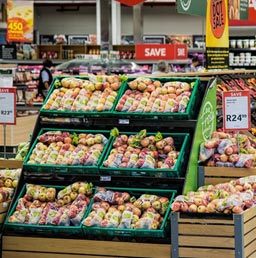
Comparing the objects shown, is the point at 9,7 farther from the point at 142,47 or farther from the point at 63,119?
the point at 63,119

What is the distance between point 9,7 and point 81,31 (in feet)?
34.6

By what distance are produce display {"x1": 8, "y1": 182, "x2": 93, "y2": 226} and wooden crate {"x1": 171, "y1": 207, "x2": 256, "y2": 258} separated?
2.50 feet

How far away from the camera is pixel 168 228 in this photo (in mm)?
5547

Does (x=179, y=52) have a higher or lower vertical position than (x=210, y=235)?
higher

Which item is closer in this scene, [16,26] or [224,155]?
[224,155]

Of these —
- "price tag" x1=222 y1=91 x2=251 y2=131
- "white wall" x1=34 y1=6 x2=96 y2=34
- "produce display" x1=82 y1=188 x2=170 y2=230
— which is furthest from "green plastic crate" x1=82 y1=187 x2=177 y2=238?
"white wall" x1=34 y1=6 x2=96 y2=34

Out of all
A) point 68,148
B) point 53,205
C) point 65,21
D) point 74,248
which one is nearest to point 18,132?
point 68,148

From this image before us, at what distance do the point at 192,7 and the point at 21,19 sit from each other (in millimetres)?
14405

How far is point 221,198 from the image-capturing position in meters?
5.56

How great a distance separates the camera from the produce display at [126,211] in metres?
5.58

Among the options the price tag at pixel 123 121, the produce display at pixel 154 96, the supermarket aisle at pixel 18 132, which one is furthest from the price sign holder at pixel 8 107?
the supermarket aisle at pixel 18 132

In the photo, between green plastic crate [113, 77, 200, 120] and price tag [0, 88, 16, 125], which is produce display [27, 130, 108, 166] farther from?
price tag [0, 88, 16, 125]

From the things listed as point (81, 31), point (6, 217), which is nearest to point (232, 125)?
point (6, 217)

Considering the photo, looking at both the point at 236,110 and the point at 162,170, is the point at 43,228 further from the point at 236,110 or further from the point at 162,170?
the point at 236,110
